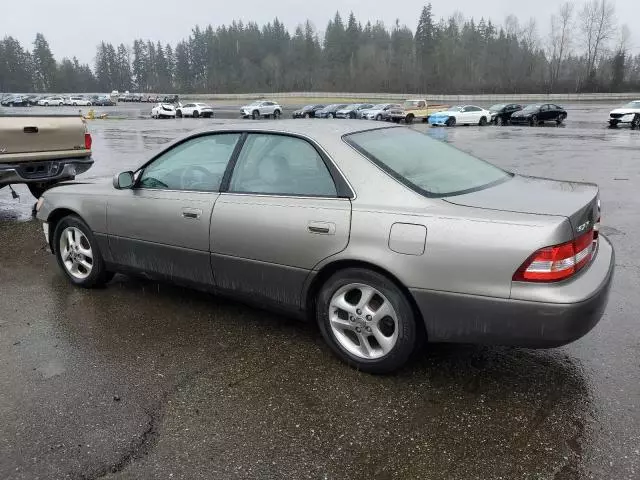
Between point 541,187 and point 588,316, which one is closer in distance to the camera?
point 588,316

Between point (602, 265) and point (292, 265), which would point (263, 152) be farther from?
point (602, 265)

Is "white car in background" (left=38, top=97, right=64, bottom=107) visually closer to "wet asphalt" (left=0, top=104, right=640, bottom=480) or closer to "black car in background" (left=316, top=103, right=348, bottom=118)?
"black car in background" (left=316, top=103, right=348, bottom=118)

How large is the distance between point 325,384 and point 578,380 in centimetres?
151

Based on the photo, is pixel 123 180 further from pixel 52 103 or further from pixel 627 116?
pixel 52 103

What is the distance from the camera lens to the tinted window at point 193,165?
390 cm

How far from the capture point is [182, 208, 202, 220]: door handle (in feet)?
12.5

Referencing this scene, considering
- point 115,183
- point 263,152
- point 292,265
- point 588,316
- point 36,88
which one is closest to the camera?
point 588,316

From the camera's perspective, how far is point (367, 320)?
10.4 ft

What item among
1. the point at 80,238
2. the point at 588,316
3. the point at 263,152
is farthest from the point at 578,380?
the point at 80,238

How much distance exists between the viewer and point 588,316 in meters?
2.75

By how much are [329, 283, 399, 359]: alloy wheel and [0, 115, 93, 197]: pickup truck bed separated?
19.4ft

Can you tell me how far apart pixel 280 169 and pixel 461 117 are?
34.2 metres

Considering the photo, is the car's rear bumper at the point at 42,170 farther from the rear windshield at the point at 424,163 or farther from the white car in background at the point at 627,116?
the white car in background at the point at 627,116

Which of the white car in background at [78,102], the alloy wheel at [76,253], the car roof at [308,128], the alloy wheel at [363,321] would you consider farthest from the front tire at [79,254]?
the white car in background at [78,102]
